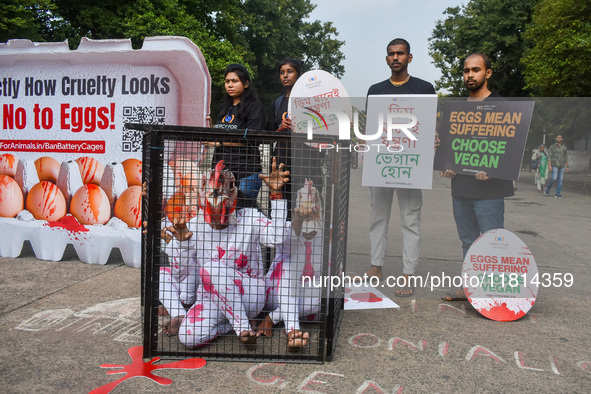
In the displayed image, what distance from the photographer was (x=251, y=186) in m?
3.21

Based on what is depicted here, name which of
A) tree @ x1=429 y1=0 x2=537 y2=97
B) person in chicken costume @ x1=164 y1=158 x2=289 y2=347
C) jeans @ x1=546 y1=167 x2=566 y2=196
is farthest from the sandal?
tree @ x1=429 y1=0 x2=537 y2=97

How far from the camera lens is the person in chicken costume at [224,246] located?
287 cm

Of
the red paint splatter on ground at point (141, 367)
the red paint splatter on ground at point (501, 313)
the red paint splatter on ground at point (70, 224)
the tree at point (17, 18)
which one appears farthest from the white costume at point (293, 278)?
the tree at point (17, 18)

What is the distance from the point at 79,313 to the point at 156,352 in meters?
1.01

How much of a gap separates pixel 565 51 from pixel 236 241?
50.5 ft

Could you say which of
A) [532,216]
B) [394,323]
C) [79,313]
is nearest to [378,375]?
[394,323]

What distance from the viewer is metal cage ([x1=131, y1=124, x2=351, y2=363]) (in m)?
2.77

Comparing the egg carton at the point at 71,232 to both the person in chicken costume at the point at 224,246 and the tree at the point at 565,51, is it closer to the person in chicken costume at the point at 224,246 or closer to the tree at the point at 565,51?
the person in chicken costume at the point at 224,246

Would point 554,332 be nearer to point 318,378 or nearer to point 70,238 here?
point 318,378

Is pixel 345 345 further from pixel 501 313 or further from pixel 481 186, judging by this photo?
pixel 481 186

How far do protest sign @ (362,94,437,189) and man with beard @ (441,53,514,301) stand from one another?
0.23 meters

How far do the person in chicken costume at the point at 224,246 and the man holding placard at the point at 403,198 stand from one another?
Result: 5.05 feet

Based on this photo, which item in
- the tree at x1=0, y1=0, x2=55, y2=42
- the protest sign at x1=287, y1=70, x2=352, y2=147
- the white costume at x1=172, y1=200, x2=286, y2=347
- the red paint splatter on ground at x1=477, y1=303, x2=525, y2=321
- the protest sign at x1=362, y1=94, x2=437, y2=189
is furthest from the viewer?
the tree at x1=0, y1=0, x2=55, y2=42

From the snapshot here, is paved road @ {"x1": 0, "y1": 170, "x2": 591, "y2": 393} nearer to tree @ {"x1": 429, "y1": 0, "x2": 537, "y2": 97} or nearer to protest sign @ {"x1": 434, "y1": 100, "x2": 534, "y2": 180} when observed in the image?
protest sign @ {"x1": 434, "y1": 100, "x2": 534, "y2": 180}
